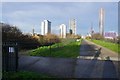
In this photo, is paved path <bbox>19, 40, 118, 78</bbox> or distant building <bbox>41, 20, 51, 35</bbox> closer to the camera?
paved path <bbox>19, 40, 118, 78</bbox>

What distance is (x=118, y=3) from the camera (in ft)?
41.8

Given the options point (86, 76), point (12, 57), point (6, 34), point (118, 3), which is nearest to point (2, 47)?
point (12, 57)

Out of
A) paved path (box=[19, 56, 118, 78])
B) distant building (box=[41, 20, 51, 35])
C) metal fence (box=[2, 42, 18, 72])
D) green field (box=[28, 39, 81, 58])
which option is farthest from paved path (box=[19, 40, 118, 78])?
distant building (box=[41, 20, 51, 35])

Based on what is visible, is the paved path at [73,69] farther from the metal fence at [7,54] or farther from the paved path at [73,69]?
the metal fence at [7,54]

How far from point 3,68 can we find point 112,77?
3.88 meters

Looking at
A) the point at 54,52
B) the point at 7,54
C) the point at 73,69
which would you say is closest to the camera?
the point at 7,54

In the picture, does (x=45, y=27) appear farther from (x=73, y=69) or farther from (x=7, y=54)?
(x=7, y=54)

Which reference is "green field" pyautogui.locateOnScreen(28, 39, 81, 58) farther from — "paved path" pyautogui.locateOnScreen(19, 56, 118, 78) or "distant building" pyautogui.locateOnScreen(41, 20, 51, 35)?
"paved path" pyautogui.locateOnScreen(19, 56, 118, 78)

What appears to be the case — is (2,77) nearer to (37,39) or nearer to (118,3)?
(118,3)

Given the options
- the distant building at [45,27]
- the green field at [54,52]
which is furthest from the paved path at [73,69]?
the distant building at [45,27]

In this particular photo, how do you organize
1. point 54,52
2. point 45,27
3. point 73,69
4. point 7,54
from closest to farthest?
point 7,54
point 73,69
point 54,52
point 45,27

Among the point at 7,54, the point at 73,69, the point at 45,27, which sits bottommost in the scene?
the point at 73,69

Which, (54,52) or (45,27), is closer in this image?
(54,52)

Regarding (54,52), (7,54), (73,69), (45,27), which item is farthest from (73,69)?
(45,27)
